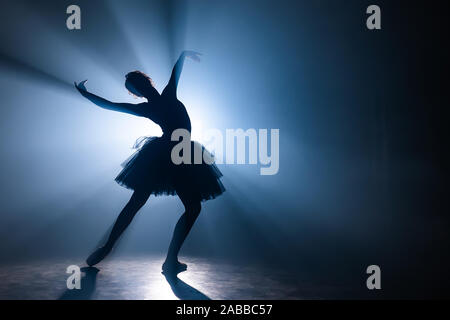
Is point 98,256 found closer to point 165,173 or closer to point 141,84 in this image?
point 165,173

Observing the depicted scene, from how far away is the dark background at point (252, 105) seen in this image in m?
3.80

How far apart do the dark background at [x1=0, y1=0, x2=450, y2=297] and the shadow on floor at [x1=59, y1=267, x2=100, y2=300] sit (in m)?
1.88

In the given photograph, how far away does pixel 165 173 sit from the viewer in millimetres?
1882

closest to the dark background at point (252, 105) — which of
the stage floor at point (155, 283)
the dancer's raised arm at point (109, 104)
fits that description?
the stage floor at point (155, 283)

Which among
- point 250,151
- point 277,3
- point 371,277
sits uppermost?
point 277,3

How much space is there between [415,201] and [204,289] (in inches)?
146

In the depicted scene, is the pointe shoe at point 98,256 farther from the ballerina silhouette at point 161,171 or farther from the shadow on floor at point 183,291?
the shadow on floor at point 183,291

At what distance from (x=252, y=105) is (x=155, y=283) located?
3.21 m

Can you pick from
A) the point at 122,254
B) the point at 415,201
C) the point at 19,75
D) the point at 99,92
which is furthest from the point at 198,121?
the point at 415,201

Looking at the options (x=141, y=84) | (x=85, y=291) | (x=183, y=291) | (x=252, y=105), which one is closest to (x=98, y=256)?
(x=85, y=291)

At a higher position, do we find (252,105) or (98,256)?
(252,105)

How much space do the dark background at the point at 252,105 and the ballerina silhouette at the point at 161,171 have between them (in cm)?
169
